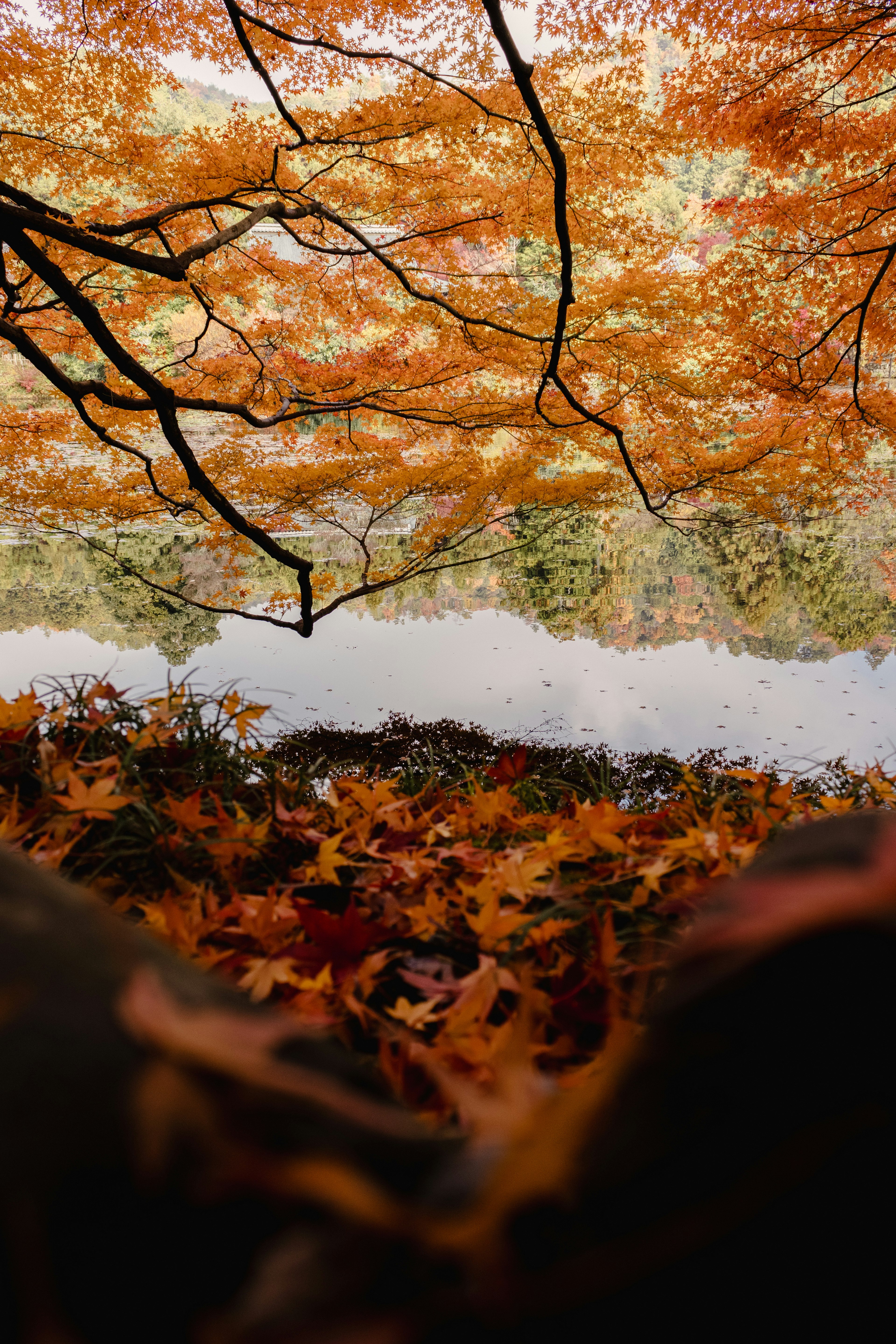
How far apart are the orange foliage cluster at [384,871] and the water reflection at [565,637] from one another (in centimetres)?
552

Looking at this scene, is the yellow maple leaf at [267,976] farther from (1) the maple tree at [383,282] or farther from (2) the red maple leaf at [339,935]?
(1) the maple tree at [383,282]

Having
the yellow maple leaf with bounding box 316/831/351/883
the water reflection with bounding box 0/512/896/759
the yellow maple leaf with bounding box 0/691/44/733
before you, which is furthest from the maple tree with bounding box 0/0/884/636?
the water reflection with bounding box 0/512/896/759

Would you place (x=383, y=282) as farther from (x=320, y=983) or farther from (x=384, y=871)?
(x=320, y=983)

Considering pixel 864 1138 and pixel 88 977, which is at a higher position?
pixel 88 977

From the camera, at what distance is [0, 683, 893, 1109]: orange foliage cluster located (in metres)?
0.96

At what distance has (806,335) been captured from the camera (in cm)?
629

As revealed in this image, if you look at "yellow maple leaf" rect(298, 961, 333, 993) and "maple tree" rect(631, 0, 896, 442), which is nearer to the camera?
"yellow maple leaf" rect(298, 961, 333, 993)

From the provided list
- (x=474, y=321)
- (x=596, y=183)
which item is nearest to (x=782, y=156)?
(x=596, y=183)

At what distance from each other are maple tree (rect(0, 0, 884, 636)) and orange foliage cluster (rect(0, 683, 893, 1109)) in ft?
6.78

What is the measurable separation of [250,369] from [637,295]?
374 cm

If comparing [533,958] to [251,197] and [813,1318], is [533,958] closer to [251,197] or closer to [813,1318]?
[813,1318]

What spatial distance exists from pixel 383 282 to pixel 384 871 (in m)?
6.15

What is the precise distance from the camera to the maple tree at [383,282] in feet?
14.1

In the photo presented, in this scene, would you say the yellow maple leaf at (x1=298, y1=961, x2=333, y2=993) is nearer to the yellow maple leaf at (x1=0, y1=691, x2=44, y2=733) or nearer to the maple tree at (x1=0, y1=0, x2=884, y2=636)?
the yellow maple leaf at (x1=0, y1=691, x2=44, y2=733)
